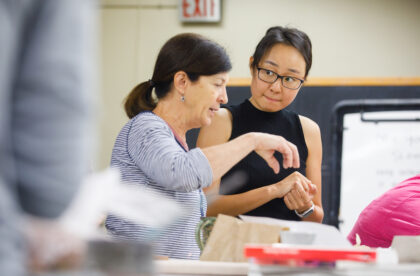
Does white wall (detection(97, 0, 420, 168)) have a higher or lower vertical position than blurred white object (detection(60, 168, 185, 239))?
Result: higher

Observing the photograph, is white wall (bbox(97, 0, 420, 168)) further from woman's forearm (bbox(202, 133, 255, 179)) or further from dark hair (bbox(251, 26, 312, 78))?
woman's forearm (bbox(202, 133, 255, 179))

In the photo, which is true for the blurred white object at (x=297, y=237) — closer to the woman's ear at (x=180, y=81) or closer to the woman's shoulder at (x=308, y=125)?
the woman's ear at (x=180, y=81)

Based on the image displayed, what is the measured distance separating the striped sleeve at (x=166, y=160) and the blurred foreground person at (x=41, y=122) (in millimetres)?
772

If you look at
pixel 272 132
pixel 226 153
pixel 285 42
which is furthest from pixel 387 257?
pixel 285 42

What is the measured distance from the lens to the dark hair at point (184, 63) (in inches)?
59.7

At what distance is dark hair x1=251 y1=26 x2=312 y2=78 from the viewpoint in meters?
1.96

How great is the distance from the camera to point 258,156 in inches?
72.5

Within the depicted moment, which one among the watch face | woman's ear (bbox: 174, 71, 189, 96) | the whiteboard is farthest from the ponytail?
the whiteboard

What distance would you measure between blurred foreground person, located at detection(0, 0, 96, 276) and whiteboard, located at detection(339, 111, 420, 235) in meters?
2.10

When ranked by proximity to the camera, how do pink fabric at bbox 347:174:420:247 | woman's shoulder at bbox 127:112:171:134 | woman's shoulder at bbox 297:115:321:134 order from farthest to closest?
woman's shoulder at bbox 297:115:321:134 → pink fabric at bbox 347:174:420:247 → woman's shoulder at bbox 127:112:171:134

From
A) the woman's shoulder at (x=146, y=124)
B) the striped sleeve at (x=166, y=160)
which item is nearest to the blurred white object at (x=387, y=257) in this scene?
the striped sleeve at (x=166, y=160)

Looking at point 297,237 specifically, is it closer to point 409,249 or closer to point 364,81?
point 409,249

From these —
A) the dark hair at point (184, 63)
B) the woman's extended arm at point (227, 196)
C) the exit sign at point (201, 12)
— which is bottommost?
the woman's extended arm at point (227, 196)

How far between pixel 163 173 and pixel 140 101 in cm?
40
